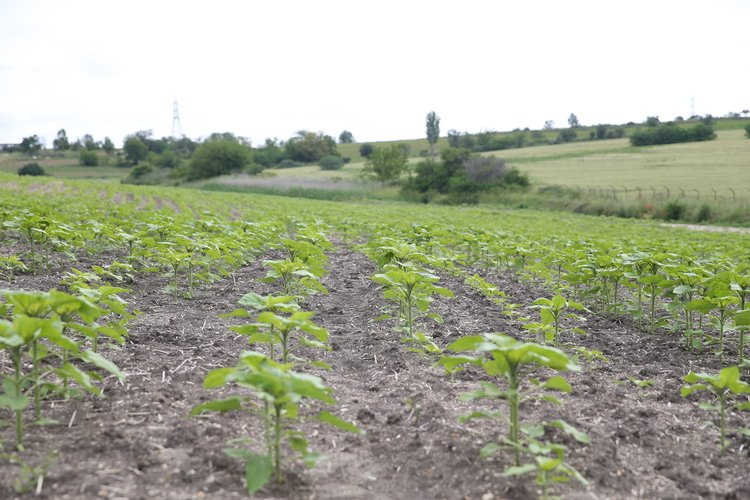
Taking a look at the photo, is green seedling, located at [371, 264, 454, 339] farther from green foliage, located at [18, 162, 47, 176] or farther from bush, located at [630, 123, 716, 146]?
green foliage, located at [18, 162, 47, 176]

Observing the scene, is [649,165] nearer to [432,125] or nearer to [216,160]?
[432,125]

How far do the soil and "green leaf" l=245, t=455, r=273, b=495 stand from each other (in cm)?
21

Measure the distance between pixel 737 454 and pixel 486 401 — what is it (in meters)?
1.53

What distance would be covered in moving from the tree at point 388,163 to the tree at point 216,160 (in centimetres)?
2420

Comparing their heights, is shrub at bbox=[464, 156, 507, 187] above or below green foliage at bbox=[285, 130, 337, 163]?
below

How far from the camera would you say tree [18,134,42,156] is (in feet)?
331

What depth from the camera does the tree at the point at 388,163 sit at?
65.8m

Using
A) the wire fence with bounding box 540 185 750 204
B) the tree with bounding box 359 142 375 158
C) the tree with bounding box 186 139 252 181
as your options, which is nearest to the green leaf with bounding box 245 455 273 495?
the wire fence with bounding box 540 185 750 204

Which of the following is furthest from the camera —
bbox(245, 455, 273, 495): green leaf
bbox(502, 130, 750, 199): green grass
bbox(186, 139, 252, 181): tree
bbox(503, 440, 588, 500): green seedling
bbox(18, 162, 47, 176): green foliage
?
bbox(186, 139, 252, 181): tree

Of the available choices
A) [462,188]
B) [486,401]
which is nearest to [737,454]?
[486,401]

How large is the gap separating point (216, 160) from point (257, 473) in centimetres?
8492

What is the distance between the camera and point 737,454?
3.77 metres

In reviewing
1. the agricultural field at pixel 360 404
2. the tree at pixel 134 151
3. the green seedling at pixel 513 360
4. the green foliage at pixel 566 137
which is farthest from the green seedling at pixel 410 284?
the tree at pixel 134 151

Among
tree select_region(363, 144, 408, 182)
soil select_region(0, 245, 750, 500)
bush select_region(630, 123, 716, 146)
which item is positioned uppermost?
bush select_region(630, 123, 716, 146)
